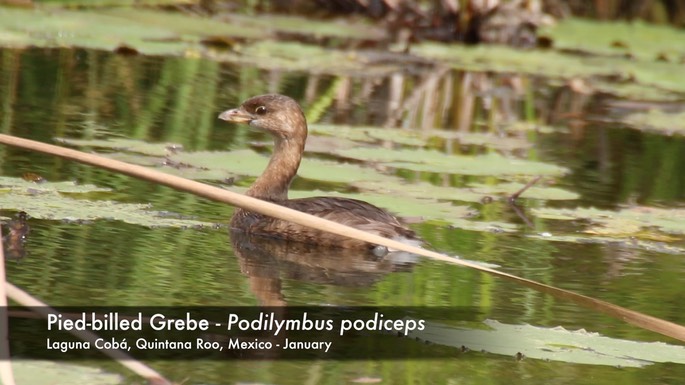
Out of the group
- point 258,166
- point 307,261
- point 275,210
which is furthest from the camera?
point 258,166

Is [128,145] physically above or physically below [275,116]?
below

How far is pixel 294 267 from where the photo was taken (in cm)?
582

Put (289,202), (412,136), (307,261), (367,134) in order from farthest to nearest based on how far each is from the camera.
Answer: (412,136), (367,134), (289,202), (307,261)

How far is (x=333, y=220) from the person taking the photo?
20.0ft

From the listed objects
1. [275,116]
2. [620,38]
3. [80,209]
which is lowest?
[80,209]

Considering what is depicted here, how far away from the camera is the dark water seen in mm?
4535

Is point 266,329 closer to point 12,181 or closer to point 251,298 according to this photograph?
point 251,298

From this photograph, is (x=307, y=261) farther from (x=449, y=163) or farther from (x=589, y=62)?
(x=589, y=62)

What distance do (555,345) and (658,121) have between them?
716 centimetres

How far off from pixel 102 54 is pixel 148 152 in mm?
5008

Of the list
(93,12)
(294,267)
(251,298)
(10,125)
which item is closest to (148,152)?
(10,125)

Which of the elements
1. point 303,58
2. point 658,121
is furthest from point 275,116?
point 303,58

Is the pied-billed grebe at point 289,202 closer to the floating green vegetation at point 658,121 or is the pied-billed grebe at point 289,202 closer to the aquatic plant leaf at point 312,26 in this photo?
the floating green vegetation at point 658,121

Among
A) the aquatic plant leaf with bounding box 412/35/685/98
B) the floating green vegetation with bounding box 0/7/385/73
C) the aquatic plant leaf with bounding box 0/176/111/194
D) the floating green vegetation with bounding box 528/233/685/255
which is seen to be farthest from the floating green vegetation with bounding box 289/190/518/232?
the aquatic plant leaf with bounding box 412/35/685/98
